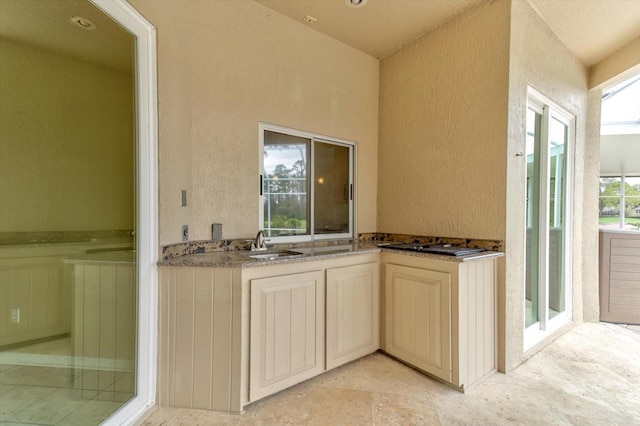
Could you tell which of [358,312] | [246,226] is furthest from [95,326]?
[358,312]

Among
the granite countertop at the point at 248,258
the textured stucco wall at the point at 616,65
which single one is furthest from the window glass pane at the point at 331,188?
the textured stucco wall at the point at 616,65

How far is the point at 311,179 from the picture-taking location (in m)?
2.72

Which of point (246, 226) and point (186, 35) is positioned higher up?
point (186, 35)

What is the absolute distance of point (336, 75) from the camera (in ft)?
9.29

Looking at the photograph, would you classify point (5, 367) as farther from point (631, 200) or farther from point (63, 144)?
point (631, 200)

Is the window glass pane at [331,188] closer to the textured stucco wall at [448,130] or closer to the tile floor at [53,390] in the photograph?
the textured stucco wall at [448,130]

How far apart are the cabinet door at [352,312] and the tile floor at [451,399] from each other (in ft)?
0.47

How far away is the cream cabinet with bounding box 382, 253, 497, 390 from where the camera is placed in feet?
6.31

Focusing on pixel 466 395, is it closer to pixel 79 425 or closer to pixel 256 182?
pixel 256 182

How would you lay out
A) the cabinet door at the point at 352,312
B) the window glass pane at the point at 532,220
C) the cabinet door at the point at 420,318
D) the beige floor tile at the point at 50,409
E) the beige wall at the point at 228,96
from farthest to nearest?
the window glass pane at the point at 532,220
the cabinet door at the point at 352,312
the cabinet door at the point at 420,318
the beige wall at the point at 228,96
the beige floor tile at the point at 50,409

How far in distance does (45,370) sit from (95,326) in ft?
1.22

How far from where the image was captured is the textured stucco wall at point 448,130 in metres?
2.17

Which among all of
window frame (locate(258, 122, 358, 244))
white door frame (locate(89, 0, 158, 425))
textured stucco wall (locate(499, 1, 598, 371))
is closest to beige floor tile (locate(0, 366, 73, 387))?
white door frame (locate(89, 0, 158, 425))

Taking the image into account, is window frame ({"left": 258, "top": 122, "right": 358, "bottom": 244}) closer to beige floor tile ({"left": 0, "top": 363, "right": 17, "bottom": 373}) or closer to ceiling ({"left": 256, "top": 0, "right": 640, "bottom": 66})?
ceiling ({"left": 256, "top": 0, "right": 640, "bottom": 66})
